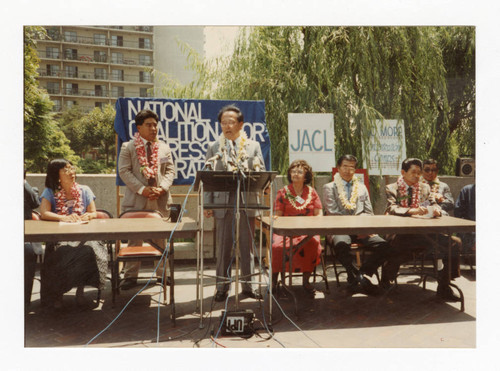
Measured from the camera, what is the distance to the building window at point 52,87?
4.94m

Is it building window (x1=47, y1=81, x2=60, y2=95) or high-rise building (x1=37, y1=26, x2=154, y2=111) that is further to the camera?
building window (x1=47, y1=81, x2=60, y2=95)

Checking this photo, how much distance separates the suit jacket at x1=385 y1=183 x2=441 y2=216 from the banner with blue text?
6.22 ft

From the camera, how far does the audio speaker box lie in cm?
545

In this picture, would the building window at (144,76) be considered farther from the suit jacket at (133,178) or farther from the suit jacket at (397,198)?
the suit jacket at (397,198)

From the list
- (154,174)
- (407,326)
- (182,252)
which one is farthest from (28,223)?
(407,326)

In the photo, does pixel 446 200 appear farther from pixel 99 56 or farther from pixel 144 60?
pixel 99 56

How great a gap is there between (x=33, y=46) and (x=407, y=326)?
456 centimetres

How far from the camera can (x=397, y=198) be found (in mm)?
4598

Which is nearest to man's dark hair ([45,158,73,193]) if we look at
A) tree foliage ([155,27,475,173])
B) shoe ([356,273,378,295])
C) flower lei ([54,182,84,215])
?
flower lei ([54,182,84,215])

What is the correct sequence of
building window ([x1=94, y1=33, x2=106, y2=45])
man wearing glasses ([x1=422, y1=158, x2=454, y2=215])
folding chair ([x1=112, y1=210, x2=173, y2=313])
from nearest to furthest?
folding chair ([x1=112, y1=210, x2=173, y2=313]) → building window ([x1=94, y1=33, x2=106, y2=45]) → man wearing glasses ([x1=422, y1=158, x2=454, y2=215])

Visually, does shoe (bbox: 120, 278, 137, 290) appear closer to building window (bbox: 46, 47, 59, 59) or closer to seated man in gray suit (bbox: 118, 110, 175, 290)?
seated man in gray suit (bbox: 118, 110, 175, 290)

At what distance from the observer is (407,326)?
3.49 metres

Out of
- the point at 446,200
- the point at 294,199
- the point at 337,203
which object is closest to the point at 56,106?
the point at 294,199

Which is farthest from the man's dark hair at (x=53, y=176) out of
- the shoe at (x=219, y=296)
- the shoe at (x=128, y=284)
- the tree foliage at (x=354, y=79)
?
the tree foliage at (x=354, y=79)
